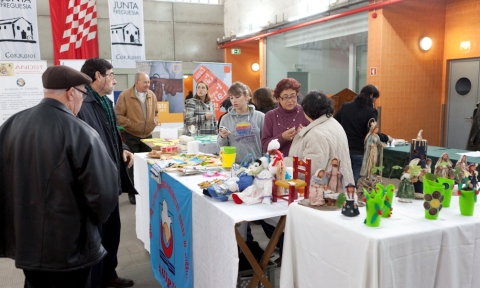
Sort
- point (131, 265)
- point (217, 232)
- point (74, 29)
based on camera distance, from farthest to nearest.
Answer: point (74, 29)
point (131, 265)
point (217, 232)

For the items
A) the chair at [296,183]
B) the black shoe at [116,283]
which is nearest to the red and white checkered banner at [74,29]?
the black shoe at [116,283]

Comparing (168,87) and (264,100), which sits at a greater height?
(168,87)

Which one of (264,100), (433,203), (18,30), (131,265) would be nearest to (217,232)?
(433,203)

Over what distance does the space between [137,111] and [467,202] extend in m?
3.97

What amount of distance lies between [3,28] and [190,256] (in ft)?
19.4

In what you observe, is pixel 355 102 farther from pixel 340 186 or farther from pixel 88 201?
pixel 88 201

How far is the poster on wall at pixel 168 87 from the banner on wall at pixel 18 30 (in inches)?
78.2

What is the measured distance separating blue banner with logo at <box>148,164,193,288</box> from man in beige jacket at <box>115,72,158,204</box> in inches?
74.4

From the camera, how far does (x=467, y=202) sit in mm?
1704

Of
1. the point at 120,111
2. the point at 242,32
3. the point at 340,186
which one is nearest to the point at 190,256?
the point at 340,186

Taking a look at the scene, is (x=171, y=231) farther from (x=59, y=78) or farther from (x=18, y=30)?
(x=18, y=30)

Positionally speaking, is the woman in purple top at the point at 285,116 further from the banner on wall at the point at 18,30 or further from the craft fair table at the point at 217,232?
the banner on wall at the point at 18,30

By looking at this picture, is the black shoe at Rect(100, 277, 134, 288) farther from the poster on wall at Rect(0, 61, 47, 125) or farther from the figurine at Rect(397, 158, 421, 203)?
the poster on wall at Rect(0, 61, 47, 125)

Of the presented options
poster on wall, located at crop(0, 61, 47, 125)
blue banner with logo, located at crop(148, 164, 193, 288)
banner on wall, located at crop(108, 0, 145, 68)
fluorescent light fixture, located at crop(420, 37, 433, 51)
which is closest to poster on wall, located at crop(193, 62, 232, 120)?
banner on wall, located at crop(108, 0, 145, 68)
